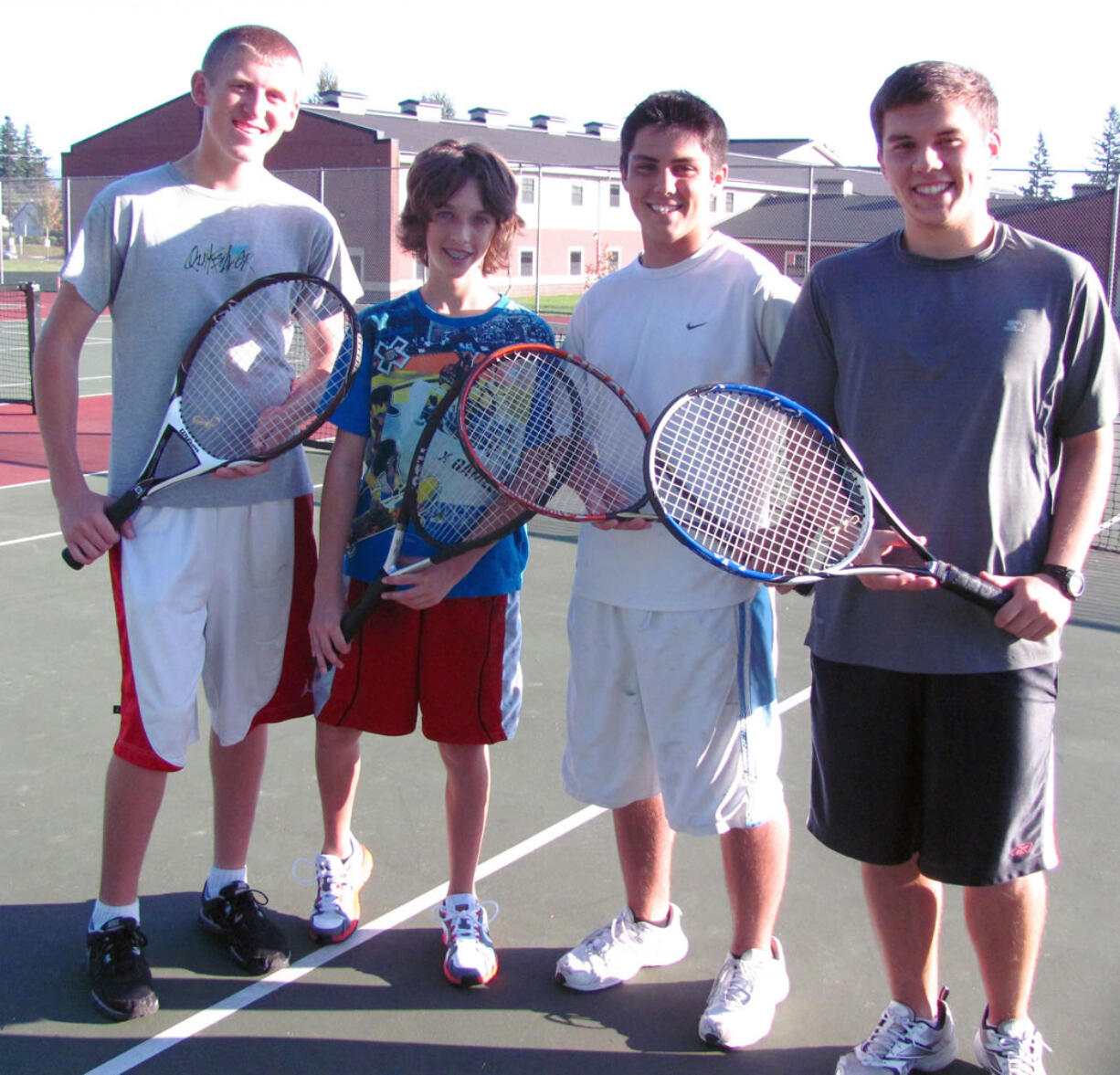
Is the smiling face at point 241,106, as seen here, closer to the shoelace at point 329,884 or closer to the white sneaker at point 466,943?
the shoelace at point 329,884

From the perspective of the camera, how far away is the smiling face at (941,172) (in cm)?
218

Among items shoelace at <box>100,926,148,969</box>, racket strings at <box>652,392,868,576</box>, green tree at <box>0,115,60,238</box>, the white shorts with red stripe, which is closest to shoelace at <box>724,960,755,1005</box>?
racket strings at <box>652,392,868,576</box>

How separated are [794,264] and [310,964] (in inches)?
709

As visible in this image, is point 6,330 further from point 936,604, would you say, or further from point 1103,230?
point 936,604

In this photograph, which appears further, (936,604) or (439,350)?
(439,350)

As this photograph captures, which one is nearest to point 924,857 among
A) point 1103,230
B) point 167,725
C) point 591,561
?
point 591,561

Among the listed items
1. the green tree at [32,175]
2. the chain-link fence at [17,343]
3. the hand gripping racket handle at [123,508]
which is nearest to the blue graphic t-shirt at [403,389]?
the hand gripping racket handle at [123,508]

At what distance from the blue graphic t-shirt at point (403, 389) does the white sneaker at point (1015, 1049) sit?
1412 millimetres

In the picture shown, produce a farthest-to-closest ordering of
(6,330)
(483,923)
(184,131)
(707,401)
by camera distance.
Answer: (184,131) < (6,330) < (483,923) < (707,401)

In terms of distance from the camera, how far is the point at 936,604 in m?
2.28

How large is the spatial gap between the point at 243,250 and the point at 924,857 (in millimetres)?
1961

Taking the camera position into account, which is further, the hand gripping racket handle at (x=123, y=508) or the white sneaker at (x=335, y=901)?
the white sneaker at (x=335, y=901)

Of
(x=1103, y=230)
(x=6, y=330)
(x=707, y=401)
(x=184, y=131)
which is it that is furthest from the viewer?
(x=184, y=131)

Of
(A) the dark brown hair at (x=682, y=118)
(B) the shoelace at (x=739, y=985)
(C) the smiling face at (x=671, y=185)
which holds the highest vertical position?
(A) the dark brown hair at (x=682, y=118)
